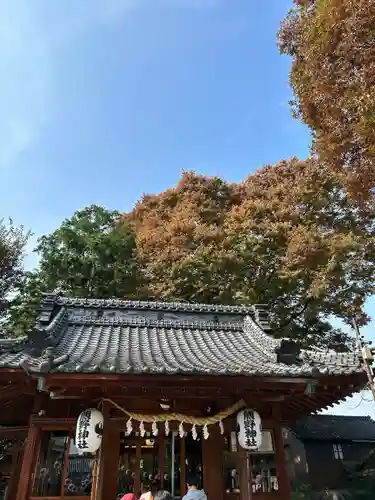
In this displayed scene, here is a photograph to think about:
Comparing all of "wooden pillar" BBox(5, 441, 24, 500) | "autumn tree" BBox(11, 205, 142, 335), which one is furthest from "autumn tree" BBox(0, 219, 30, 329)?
"wooden pillar" BBox(5, 441, 24, 500)

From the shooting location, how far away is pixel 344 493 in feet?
60.6

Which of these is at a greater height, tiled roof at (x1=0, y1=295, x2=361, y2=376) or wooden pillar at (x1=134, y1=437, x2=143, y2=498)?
tiled roof at (x1=0, y1=295, x2=361, y2=376)

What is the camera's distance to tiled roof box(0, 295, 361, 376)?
6688 millimetres

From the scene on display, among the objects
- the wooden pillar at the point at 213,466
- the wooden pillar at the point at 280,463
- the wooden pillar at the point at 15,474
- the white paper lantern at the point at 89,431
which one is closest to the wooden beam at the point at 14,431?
the wooden pillar at the point at 15,474

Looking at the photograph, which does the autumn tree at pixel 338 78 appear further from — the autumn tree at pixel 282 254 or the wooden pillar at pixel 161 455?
the wooden pillar at pixel 161 455

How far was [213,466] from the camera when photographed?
7.80 metres

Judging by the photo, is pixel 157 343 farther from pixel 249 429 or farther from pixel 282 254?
pixel 282 254

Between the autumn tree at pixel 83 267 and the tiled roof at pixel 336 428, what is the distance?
1289cm

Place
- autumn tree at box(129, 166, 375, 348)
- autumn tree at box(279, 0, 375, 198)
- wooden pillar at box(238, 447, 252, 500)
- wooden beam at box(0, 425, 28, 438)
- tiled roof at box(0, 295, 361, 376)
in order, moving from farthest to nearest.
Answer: autumn tree at box(129, 166, 375, 348), autumn tree at box(279, 0, 375, 198), wooden beam at box(0, 425, 28, 438), wooden pillar at box(238, 447, 252, 500), tiled roof at box(0, 295, 361, 376)

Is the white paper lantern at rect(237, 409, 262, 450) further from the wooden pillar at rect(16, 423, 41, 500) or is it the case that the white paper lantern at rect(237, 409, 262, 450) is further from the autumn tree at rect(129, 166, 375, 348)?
the autumn tree at rect(129, 166, 375, 348)

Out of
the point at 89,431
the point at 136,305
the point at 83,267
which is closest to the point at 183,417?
the point at 89,431

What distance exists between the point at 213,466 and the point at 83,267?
15.5m

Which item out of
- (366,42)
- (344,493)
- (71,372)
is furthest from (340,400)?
(344,493)

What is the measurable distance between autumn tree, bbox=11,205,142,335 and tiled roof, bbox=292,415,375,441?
42.3 feet
